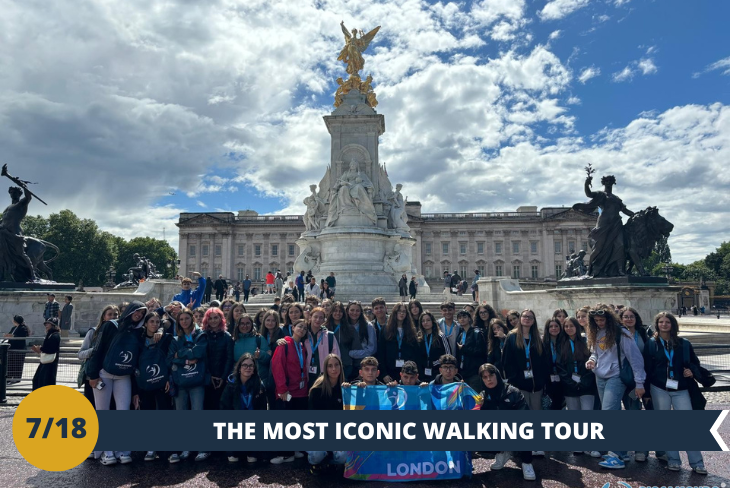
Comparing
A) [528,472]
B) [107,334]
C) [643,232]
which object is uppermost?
[643,232]

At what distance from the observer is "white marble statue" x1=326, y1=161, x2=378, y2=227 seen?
1056 inches

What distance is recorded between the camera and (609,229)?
15.9 meters

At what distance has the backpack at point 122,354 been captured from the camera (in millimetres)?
6133

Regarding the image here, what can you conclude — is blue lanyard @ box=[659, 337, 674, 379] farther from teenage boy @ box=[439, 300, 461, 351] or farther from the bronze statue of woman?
the bronze statue of woman

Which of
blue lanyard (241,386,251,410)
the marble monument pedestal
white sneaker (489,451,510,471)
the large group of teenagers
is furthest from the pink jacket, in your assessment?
the marble monument pedestal

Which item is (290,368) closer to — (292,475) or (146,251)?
(292,475)

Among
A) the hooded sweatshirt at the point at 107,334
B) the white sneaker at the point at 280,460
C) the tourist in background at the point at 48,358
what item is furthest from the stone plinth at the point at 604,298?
the tourist in background at the point at 48,358

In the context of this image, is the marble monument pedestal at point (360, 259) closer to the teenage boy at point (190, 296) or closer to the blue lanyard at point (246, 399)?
the teenage boy at point (190, 296)

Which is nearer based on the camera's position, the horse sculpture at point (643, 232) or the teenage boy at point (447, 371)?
the teenage boy at point (447, 371)

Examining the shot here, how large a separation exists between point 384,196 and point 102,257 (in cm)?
5826

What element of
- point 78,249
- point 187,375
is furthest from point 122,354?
point 78,249

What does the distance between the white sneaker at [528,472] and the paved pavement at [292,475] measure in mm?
62

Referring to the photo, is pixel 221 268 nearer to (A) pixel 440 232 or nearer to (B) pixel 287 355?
(A) pixel 440 232

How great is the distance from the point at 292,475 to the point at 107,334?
2968mm
